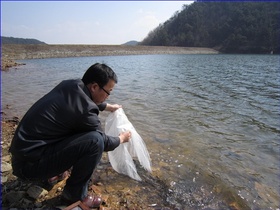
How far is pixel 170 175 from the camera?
351 cm

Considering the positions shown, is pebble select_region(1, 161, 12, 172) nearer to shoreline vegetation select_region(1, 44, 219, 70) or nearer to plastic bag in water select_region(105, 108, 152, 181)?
plastic bag in water select_region(105, 108, 152, 181)

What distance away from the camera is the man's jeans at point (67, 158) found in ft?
7.22

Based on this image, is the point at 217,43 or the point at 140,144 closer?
the point at 140,144

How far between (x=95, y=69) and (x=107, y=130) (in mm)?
1311

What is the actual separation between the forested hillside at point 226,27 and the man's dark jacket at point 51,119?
279ft

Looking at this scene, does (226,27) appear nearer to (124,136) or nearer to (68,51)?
(68,51)

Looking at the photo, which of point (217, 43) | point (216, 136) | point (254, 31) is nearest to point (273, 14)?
point (254, 31)

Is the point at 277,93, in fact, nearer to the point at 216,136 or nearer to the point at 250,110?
the point at 250,110

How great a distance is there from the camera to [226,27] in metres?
92.2

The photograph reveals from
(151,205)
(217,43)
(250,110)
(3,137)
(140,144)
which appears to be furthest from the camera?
(217,43)

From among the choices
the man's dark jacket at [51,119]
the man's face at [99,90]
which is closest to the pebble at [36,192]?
the man's dark jacket at [51,119]

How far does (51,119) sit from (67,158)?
1.40ft

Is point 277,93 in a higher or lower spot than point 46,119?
lower

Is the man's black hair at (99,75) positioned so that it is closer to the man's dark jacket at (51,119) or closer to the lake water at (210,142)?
the man's dark jacket at (51,119)
